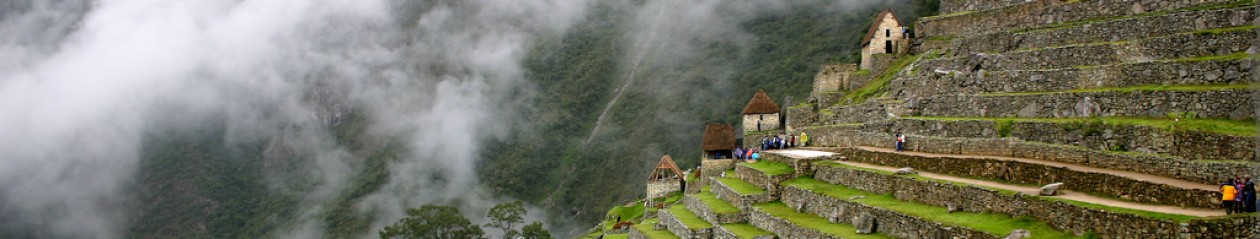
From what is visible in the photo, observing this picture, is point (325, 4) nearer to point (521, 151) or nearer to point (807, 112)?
point (521, 151)

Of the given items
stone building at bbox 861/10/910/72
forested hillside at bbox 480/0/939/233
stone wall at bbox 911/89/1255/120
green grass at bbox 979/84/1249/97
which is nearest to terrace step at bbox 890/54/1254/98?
green grass at bbox 979/84/1249/97

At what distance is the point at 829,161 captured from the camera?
26.2m

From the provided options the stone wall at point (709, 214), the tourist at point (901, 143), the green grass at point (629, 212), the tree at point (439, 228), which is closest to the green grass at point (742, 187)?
the stone wall at point (709, 214)

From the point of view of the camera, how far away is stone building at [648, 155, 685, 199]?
152ft

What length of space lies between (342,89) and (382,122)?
45.5ft

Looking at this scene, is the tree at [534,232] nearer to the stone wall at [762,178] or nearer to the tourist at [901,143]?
the stone wall at [762,178]

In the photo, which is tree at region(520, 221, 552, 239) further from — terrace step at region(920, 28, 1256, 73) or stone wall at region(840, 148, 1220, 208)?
stone wall at region(840, 148, 1220, 208)

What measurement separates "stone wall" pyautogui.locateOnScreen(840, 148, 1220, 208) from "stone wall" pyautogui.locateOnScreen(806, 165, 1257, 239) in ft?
3.00

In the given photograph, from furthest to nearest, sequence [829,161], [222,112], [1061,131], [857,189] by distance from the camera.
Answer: [222,112] → [829,161] → [857,189] → [1061,131]

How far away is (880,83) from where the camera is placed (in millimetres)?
36969

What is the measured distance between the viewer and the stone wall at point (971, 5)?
30748 mm

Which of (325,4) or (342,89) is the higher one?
(325,4)

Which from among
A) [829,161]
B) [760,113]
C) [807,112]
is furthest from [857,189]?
[760,113]

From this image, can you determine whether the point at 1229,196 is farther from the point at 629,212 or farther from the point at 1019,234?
the point at 629,212
